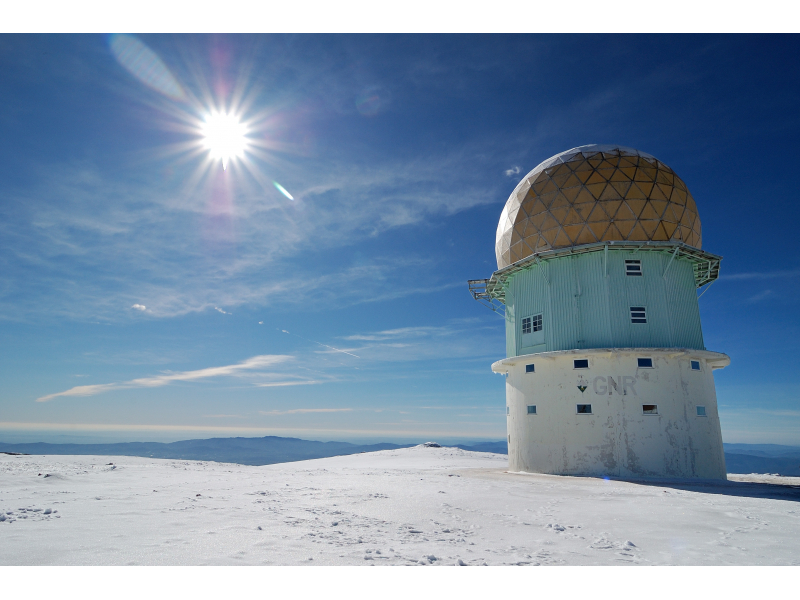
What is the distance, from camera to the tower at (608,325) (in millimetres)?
16766

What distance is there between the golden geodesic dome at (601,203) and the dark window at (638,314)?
2783 millimetres

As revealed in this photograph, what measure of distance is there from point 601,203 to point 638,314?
4631mm

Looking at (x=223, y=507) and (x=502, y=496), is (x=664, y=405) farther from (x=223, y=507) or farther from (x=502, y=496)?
(x=223, y=507)

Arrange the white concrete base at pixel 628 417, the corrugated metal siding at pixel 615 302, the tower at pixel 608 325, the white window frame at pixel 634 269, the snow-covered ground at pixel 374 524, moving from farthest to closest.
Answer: the white window frame at pixel 634 269 → the corrugated metal siding at pixel 615 302 → the tower at pixel 608 325 → the white concrete base at pixel 628 417 → the snow-covered ground at pixel 374 524

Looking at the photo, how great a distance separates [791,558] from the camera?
224 inches

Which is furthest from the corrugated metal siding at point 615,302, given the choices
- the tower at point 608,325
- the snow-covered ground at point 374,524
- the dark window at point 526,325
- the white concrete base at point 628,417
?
the snow-covered ground at point 374,524

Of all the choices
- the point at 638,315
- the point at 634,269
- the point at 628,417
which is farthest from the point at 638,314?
the point at 628,417

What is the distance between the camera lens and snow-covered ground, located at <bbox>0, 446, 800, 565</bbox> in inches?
212

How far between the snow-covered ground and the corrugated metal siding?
693 cm

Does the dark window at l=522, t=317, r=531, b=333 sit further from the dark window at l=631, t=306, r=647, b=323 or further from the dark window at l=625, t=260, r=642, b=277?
the dark window at l=625, t=260, r=642, b=277

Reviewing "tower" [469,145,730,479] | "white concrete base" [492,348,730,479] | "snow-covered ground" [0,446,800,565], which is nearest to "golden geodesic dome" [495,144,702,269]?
"tower" [469,145,730,479]

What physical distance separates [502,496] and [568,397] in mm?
8202

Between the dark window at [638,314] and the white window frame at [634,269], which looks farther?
the white window frame at [634,269]

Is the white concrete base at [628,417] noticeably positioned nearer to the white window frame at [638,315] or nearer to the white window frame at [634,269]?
the white window frame at [638,315]
